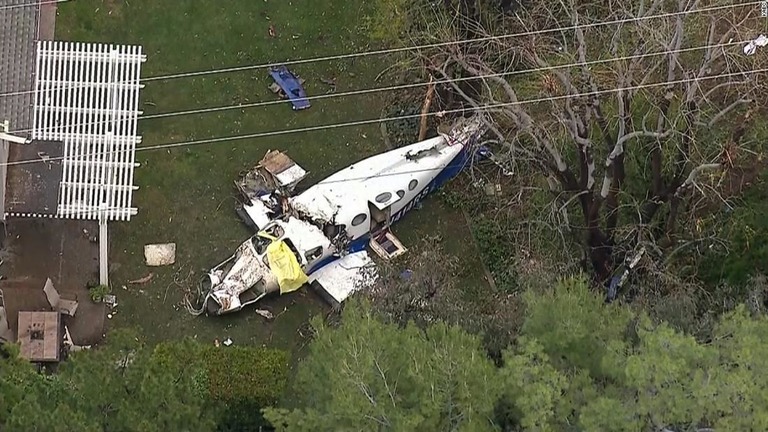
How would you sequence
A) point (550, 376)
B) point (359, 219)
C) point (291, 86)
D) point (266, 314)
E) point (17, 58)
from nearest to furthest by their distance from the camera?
point (550, 376) < point (17, 58) < point (266, 314) < point (359, 219) < point (291, 86)

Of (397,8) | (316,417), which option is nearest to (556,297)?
(316,417)

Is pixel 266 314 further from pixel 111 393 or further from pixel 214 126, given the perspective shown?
pixel 111 393

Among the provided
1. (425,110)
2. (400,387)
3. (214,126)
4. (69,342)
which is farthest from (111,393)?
(425,110)

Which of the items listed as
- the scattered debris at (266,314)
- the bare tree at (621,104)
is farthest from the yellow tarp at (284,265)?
the bare tree at (621,104)

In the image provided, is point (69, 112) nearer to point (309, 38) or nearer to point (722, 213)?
point (309, 38)

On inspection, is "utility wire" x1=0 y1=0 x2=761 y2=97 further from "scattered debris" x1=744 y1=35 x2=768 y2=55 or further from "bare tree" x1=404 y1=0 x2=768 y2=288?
"scattered debris" x1=744 y1=35 x2=768 y2=55

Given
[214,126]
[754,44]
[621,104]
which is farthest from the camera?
[214,126]
